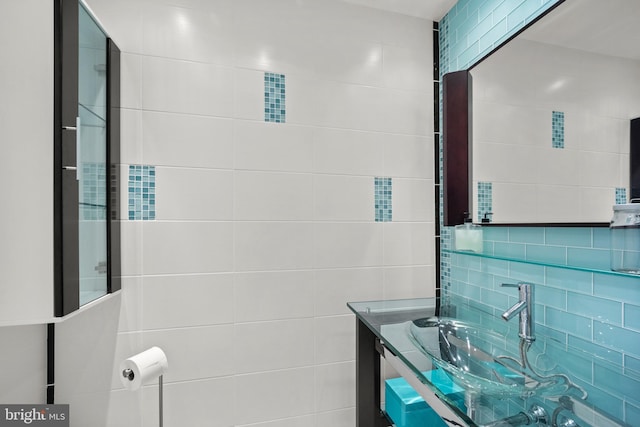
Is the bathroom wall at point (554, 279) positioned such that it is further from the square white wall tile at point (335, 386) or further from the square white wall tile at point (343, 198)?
the square white wall tile at point (335, 386)

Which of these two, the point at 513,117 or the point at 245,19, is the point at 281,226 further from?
the point at 513,117

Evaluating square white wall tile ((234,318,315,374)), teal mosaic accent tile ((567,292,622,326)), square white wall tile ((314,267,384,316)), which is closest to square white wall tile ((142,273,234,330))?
square white wall tile ((234,318,315,374))

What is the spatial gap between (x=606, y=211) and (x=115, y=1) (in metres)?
2.02

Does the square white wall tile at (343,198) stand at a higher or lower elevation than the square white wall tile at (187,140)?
lower

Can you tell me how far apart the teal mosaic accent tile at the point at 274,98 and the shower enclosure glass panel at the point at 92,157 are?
671mm

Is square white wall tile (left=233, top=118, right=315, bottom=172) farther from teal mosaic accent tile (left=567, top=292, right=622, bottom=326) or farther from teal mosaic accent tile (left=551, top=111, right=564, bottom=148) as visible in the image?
teal mosaic accent tile (left=567, top=292, right=622, bottom=326)

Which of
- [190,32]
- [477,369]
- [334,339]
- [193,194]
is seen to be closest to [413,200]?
[334,339]

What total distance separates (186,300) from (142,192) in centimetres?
52

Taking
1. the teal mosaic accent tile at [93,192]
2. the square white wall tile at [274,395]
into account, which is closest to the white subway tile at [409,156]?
the square white wall tile at [274,395]

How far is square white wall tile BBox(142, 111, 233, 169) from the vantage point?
57.4 inches

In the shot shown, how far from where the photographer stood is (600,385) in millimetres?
823

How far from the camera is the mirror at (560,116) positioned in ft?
3.19

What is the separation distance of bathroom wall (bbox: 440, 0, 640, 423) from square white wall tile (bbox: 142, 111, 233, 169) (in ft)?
4.12

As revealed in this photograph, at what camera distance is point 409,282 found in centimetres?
181
